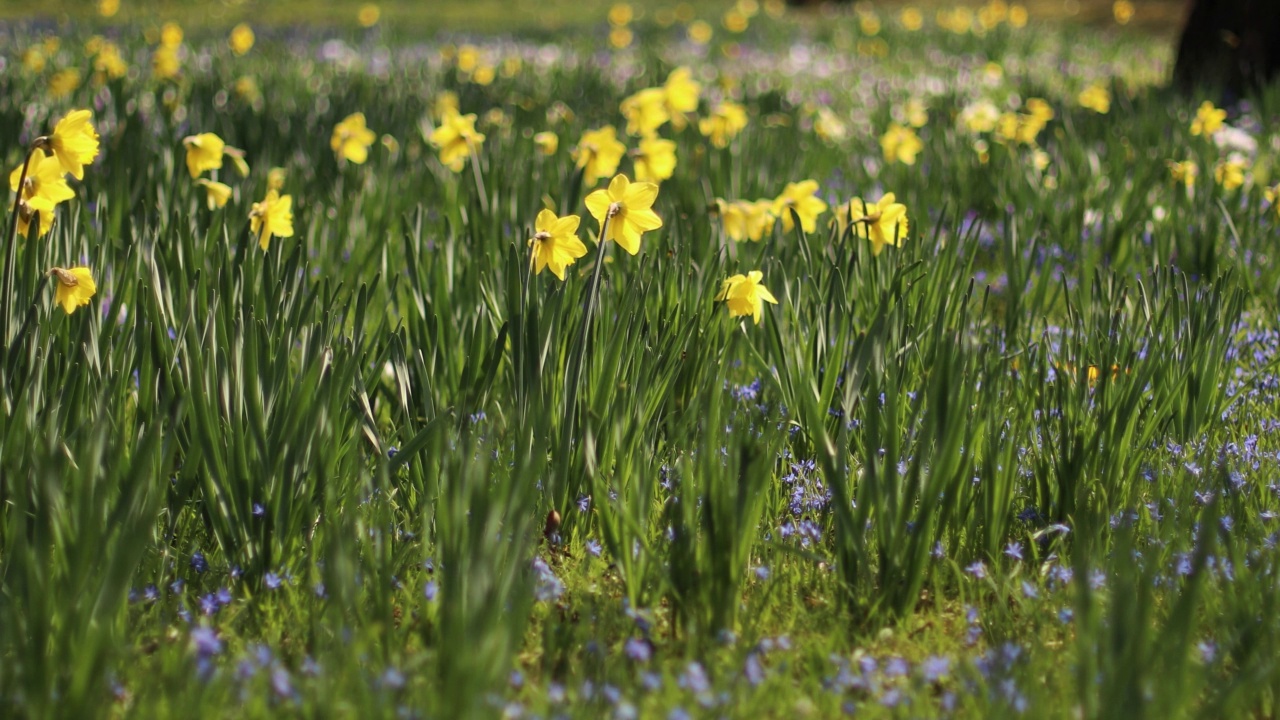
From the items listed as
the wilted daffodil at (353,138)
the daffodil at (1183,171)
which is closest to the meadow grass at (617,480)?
the wilted daffodil at (353,138)

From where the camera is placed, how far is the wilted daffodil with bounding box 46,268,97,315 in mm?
2014

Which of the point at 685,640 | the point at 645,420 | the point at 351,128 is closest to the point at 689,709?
the point at 685,640

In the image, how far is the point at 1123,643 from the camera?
1.37 meters

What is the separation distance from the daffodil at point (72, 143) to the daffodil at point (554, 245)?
0.95m

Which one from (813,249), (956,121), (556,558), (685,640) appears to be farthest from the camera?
(956,121)

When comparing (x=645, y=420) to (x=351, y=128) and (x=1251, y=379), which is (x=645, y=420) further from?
(x=351, y=128)

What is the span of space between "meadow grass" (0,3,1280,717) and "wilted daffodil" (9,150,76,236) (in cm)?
2

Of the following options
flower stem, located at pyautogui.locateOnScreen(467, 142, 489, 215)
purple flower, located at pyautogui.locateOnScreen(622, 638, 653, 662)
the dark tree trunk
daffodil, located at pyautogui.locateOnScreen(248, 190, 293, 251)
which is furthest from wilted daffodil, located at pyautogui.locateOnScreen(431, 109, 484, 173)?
the dark tree trunk

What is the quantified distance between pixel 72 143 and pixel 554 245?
41.1 inches

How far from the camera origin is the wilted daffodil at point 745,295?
225 cm

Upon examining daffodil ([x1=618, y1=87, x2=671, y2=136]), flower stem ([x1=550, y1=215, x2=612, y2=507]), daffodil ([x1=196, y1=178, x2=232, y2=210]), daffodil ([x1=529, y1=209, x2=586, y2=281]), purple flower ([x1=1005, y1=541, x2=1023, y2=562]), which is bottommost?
purple flower ([x1=1005, y1=541, x2=1023, y2=562])

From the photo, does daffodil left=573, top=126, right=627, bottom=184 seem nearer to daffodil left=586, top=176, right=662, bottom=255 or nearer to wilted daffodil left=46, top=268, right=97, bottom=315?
daffodil left=586, top=176, right=662, bottom=255

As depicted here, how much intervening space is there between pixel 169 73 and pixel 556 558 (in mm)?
4259

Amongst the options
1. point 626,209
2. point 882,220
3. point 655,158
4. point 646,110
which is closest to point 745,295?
point 626,209
